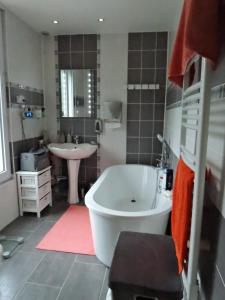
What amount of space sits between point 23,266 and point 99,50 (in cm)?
A: 300

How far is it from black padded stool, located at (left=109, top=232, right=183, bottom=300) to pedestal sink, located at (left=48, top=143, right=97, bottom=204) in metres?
1.81

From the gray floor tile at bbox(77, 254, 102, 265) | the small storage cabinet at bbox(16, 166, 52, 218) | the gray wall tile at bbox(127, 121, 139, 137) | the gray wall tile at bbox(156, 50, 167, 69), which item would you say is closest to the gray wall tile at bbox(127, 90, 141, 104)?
the gray wall tile at bbox(127, 121, 139, 137)

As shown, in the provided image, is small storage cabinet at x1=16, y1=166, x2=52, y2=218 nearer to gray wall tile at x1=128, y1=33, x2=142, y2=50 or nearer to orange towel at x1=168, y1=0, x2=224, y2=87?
gray wall tile at x1=128, y1=33, x2=142, y2=50

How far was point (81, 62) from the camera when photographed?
11.2 ft

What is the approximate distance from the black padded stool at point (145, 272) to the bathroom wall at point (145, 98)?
222cm

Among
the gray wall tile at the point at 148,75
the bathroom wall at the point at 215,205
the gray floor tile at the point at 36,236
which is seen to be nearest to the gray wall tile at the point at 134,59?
the gray wall tile at the point at 148,75

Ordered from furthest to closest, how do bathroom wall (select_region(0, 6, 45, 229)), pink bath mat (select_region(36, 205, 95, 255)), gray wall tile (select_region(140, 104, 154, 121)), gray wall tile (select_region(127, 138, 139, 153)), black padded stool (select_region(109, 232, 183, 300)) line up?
gray wall tile (select_region(127, 138, 139, 153)) < gray wall tile (select_region(140, 104, 154, 121)) < bathroom wall (select_region(0, 6, 45, 229)) < pink bath mat (select_region(36, 205, 95, 255)) < black padded stool (select_region(109, 232, 183, 300))

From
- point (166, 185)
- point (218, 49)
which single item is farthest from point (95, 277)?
point (218, 49)

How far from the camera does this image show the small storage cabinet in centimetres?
276

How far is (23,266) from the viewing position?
1.93m

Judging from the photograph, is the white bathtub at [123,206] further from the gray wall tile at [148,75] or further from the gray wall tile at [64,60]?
the gray wall tile at [64,60]

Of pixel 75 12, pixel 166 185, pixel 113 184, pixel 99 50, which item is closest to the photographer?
pixel 166 185

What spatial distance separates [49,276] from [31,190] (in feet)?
4.03

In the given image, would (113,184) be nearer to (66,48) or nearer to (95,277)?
(95,277)
